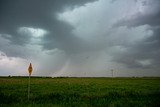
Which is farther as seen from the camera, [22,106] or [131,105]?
[131,105]

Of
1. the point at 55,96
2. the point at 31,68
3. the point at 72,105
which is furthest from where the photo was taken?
the point at 55,96

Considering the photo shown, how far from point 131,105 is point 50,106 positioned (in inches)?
217

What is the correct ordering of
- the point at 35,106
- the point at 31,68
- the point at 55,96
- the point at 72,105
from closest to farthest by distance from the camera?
the point at 35,106 → the point at 72,105 → the point at 31,68 → the point at 55,96

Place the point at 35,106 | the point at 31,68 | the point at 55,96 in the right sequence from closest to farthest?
1. the point at 35,106
2. the point at 31,68
3. the point at 55,96

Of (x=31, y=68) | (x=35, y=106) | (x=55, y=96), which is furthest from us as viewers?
(x=55, y=96)

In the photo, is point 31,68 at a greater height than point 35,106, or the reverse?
point 31,68

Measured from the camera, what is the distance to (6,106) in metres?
15.5

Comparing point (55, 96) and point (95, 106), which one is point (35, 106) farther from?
point (55, 96)

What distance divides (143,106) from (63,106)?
525cm

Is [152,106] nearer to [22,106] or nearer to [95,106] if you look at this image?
[95,106]

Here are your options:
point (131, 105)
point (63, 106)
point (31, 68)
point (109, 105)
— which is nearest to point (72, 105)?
point (63, 106)

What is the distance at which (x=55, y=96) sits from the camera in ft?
73.2

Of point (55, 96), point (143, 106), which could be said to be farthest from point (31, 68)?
point (143, 106)

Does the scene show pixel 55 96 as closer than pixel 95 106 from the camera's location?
No
